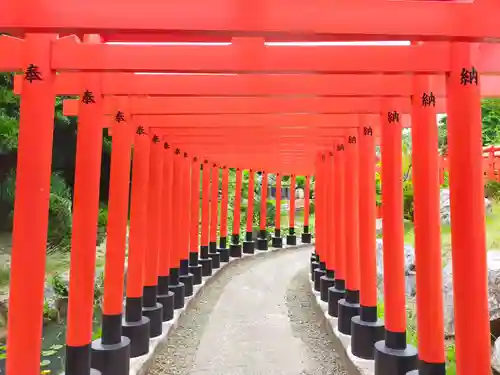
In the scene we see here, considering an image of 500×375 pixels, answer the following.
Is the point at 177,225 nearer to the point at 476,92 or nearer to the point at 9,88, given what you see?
the point at 9,88

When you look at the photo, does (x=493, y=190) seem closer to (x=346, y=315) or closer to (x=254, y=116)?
(x=346, y=315)

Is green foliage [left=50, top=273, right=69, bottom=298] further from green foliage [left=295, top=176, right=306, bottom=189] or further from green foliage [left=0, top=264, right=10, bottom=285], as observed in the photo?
green foliage [left=295, top=176, right=306, bottom=189]

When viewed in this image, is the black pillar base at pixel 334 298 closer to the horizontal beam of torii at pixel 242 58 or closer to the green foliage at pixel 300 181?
the horizontal beam of torii at pixel 242 58

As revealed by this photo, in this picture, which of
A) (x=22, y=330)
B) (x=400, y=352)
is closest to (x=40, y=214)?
(x=22, y=330)

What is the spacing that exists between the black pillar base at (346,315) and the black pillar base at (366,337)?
0.80 metres

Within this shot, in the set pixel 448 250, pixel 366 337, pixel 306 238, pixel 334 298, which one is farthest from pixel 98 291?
pixel 306 238

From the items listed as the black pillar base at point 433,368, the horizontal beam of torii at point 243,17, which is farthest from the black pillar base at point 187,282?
the horizontal beam of torii at point 243,17

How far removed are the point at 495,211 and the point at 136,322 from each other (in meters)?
8.47

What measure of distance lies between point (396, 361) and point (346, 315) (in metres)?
1.85

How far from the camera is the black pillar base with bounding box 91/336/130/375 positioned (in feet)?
13.7

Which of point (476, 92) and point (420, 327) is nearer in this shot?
point (476, 92)

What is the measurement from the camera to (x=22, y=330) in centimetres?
280

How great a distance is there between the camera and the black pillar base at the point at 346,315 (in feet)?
19.0

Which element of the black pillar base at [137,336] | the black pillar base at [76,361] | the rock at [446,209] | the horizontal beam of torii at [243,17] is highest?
the horizontal beam of torii at [243,17]
